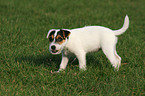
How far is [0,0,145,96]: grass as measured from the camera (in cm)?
426

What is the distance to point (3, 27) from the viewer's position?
718 cm

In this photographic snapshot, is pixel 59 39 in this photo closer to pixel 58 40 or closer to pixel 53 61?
pixel 58 40

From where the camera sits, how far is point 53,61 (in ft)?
18.2

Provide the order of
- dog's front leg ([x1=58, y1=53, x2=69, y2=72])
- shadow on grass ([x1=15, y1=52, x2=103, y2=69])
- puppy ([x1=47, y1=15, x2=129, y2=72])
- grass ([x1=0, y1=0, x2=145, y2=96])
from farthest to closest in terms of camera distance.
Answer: shadow on grass ([x1=15, y1=52, x2=103, y2=69])
dog's front leg ([x1=58, y1=53, x2=69, y2=72])
puppy ([x1=47, y1=15, x2=129, y2=72])
grass ([x1=0, y1=0, x2=145, y2=96])

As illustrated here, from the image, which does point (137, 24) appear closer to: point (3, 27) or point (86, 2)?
point (86, 2)

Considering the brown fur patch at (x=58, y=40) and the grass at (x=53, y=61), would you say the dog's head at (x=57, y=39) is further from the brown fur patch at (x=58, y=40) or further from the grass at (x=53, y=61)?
the grass at (x=53, y=61)

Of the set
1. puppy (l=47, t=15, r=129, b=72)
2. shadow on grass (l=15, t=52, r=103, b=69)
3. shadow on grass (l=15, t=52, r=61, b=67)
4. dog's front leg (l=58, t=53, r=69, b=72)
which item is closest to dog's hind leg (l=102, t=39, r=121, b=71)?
puppy (l=47, t=15, r=129, b=72)

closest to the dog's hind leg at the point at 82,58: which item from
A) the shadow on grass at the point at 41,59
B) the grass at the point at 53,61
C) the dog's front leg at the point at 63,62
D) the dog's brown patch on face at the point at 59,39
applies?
the grass at the point at 53,61

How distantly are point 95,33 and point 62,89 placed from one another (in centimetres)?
136

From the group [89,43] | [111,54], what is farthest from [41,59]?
[111,54]

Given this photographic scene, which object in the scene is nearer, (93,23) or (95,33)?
(95,33)

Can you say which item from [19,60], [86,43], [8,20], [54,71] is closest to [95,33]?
[86,43]

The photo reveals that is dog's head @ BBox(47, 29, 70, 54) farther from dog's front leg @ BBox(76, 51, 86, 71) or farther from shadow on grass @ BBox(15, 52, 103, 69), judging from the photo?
shadow on grass @ BBox(15, 52, 103, 69)

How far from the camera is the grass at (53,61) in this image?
14.0ft
